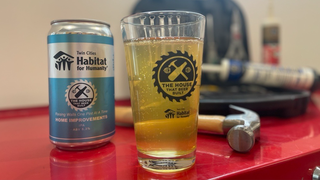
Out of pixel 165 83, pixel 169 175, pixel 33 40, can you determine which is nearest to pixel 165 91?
pixel 165 83

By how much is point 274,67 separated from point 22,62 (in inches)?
37.3

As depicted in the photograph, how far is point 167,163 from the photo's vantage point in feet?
1.24

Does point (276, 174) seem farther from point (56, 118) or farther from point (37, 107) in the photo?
point (37, 107)

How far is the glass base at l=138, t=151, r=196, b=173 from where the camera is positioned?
38cm

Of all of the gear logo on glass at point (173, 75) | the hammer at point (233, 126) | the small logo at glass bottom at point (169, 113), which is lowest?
the hammer at point (233, 126)

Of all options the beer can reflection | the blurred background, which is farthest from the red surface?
the blurred background

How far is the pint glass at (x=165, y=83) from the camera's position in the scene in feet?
1.24

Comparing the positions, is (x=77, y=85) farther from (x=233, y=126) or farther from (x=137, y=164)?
(x=233, y=126)

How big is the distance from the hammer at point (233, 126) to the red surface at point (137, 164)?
18 millimetres

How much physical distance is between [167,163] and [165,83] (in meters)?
0.12

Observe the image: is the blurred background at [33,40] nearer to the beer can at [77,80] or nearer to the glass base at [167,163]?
the beer can at [77,80]

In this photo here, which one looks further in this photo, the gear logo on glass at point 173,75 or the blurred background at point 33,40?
the blurred background at point 33,40

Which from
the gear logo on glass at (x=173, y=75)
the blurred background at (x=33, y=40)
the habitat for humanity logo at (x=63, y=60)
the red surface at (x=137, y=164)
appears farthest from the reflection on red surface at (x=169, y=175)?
the blurred background at (x=33, y=40)

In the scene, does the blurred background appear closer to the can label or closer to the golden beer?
the can label
